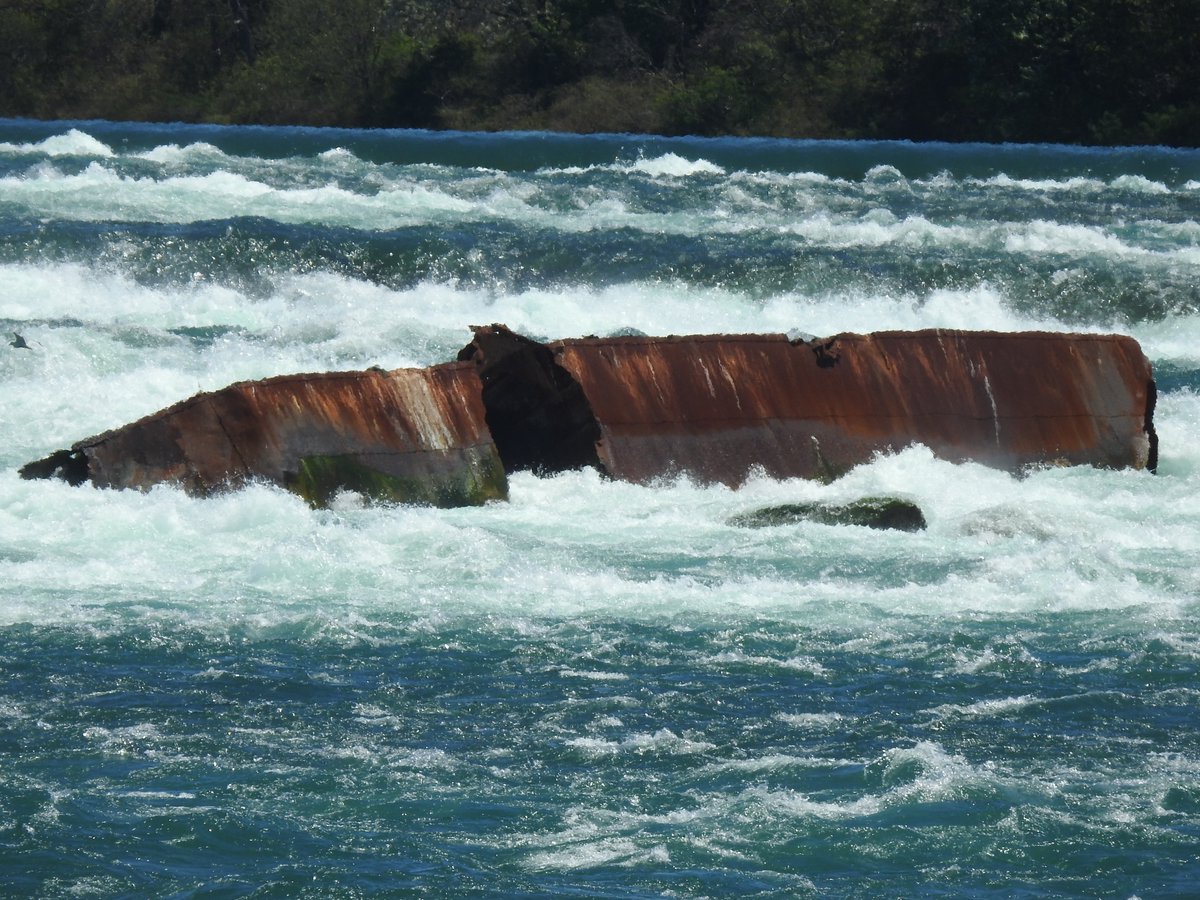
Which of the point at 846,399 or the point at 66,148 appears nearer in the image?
the point at 846,399

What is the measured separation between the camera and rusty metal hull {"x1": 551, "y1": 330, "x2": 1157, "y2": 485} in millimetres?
11875

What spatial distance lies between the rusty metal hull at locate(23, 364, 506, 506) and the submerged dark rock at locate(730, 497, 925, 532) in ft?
5.39

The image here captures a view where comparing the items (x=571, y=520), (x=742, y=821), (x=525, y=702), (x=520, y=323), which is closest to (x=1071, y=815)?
(x=742, y=821)

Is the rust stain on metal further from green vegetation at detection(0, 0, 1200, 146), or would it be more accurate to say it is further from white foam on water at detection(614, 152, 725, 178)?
green vegetation at detection(0, 0, 1200, 146)

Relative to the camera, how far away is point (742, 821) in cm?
674

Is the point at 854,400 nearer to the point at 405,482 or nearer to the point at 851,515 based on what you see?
the point at 851,515

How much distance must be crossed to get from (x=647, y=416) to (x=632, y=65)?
148ft

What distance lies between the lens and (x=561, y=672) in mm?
8320

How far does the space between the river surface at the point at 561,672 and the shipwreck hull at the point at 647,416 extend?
0.23 meters

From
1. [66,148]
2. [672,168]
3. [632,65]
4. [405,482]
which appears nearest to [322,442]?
[405,482]

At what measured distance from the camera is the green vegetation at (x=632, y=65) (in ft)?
150

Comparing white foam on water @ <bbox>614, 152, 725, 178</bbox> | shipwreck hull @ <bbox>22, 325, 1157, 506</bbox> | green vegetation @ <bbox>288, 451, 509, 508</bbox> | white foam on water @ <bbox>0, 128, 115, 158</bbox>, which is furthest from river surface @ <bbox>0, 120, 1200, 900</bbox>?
white foam on water @ <bbox>614, 152, 725, 178</bbox>

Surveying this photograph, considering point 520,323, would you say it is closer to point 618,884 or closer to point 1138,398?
point 1138,398

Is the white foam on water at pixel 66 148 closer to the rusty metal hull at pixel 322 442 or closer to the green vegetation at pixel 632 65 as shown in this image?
the green vegetation at pixel 632 65
